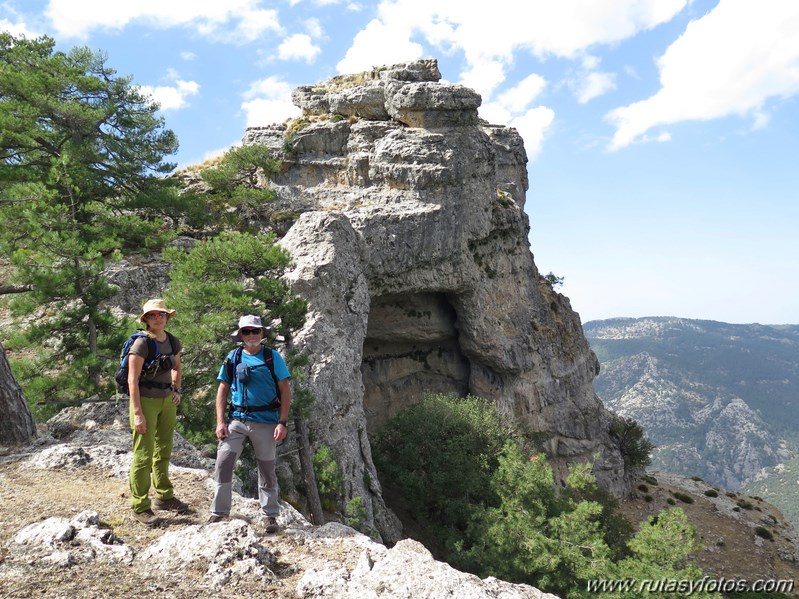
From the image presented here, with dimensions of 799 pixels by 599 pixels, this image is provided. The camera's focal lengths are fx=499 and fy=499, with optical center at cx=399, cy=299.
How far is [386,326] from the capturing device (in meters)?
33.9

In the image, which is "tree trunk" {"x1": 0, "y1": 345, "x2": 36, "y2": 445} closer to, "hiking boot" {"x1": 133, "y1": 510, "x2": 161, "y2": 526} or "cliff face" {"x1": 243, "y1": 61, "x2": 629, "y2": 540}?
"hiking boot" {"x1": 133, "y1": 510, "x2": 161, "y2": 526}

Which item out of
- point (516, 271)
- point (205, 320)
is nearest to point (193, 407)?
point (205, 320)

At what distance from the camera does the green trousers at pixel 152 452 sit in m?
6.84

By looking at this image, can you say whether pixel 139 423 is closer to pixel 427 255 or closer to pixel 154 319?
pixel 154 319

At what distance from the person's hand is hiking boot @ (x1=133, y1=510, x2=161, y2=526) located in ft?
3.90

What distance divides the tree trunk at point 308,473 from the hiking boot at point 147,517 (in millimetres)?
7220

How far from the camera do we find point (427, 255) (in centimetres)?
2961

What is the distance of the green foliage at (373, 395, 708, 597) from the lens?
17.5 metres

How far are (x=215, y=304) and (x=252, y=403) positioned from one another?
24.3 ft

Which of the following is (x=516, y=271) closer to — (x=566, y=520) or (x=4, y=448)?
(x=566, y=520)

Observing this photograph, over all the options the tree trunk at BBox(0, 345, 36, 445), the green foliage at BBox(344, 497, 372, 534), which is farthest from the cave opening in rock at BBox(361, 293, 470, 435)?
the tree trunk at BBox(0, 345, 36, 445)

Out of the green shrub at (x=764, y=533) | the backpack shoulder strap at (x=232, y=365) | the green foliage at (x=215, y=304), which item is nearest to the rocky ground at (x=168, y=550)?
the backpack shoulder strap at (x=232, y=365)

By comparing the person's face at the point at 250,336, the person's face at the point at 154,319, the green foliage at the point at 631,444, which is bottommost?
the green foliage at the point at 631,444
